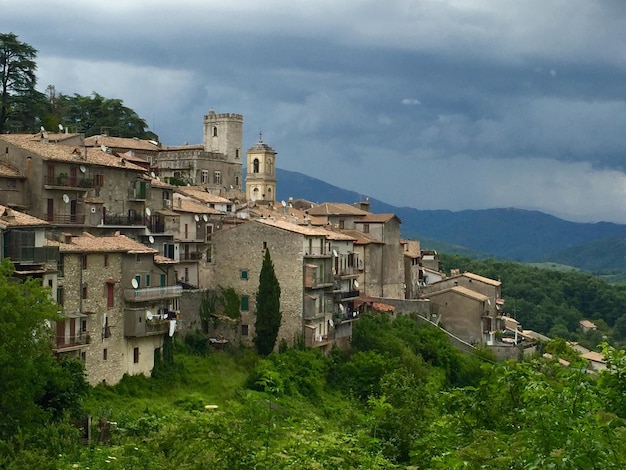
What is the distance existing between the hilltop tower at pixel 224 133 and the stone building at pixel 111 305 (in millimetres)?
65493

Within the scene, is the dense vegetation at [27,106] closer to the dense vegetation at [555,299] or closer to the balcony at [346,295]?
the balcony at [346,295]

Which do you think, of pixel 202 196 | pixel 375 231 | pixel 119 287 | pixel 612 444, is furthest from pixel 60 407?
pixel 375 231

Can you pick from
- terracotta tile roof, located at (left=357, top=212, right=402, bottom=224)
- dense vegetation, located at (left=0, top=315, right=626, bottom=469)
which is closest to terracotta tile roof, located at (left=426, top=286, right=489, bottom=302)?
terracotta tile roof, located at (left=357, top=212, right=402, bottom=224)

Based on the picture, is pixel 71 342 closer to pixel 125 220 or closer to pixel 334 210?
pixel 125 220

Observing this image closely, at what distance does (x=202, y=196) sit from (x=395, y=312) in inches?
606

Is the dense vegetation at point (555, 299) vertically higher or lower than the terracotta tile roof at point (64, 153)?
lower

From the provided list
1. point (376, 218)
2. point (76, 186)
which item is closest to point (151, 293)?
point (76, 186)

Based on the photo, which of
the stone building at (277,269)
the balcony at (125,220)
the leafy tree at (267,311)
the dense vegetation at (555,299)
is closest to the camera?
the balcony at (125,220)

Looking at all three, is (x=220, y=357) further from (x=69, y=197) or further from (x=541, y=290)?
(x=541, y=290)

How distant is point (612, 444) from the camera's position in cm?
1872

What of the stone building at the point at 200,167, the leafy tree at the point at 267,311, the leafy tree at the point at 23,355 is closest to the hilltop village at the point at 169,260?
the leafy tree at the point at 267,311

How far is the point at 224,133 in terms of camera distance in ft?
385

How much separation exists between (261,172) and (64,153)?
50099 mm

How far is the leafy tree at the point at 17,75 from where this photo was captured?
78.1 m
